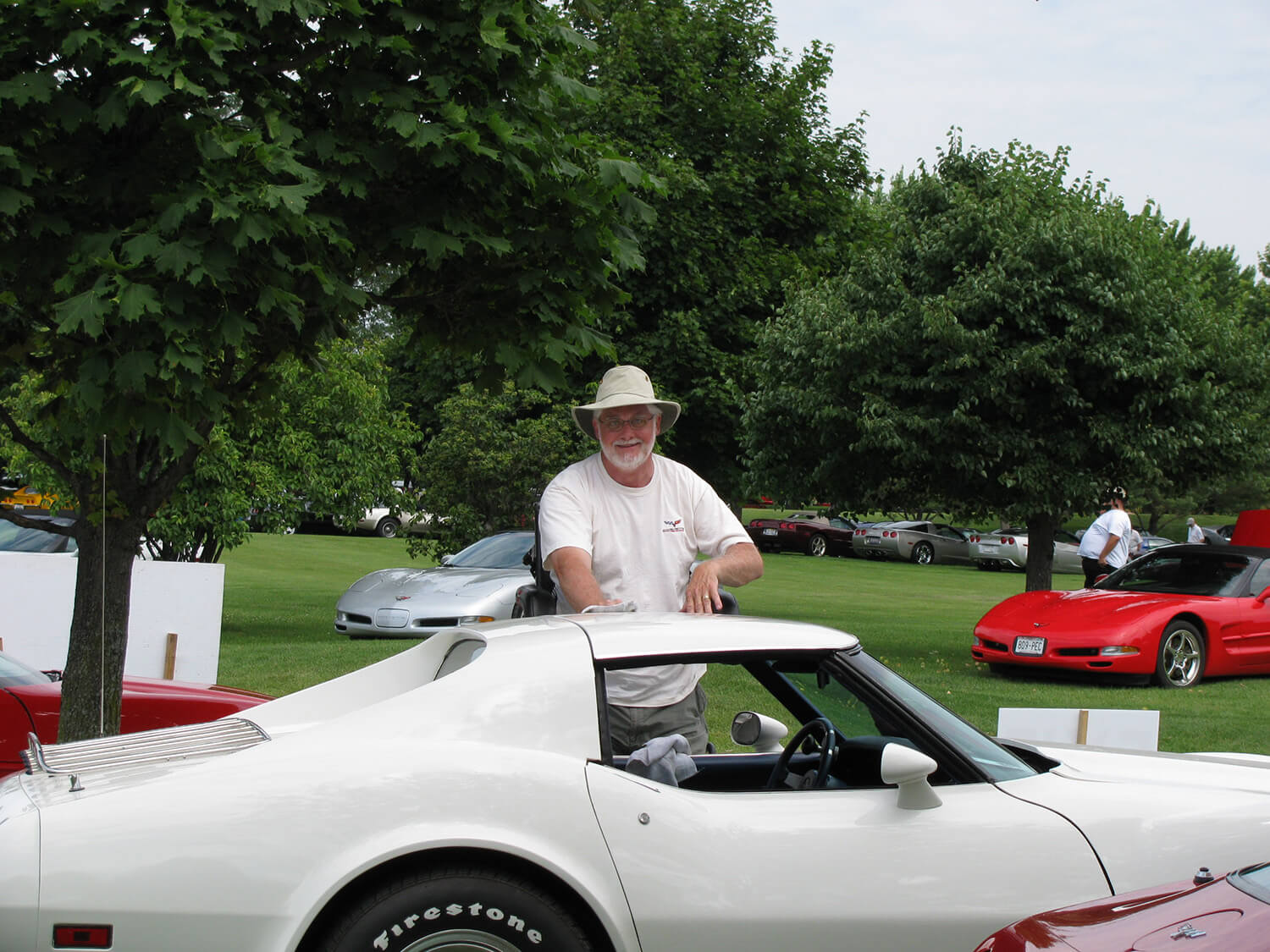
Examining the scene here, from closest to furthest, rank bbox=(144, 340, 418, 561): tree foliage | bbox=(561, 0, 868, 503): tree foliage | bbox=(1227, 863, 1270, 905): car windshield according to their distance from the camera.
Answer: bbox=(1227, 863, 1270, 905): car windshield, bbox=(144, 340, 418, 561): tree foliage, bbox=(561, 0, 868, 503): tree foliage

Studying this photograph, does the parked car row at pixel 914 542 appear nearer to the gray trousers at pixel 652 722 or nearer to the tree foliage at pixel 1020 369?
the tree foliage at pixel 1020 369

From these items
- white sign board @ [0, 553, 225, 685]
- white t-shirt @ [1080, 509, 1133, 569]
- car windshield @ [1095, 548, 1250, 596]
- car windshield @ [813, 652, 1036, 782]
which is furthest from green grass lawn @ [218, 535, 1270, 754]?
car windshield @ [813, 652, 1036, 782]

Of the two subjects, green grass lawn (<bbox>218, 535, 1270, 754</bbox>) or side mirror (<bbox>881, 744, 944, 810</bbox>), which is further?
green grass lawn (<bbox>218, 535, 1270, 754</bbox>)

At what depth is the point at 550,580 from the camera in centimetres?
488

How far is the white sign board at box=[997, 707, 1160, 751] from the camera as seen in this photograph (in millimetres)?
5805

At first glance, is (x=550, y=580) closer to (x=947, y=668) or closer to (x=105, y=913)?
(x=105, y=913)

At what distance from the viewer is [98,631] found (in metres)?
5.95

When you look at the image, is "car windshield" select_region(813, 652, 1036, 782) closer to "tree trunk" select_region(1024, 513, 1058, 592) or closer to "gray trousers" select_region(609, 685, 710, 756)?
"gray trousers" select_region(609, 685, 710, 756)

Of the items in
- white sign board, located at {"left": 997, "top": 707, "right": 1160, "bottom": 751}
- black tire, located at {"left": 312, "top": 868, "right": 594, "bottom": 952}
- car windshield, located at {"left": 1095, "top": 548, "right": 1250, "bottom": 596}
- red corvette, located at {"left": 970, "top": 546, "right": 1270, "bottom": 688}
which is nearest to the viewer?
black tire, located at {"left": 312, "top": 868, "right": 594, "bottom": 952}

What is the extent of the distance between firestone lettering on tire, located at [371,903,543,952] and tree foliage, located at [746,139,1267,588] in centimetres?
1107

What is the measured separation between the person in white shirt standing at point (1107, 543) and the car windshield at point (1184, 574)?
355 centimetres

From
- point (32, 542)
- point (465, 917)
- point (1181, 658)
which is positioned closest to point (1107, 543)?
point (1181, 658)

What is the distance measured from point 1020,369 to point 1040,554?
315 centimetres

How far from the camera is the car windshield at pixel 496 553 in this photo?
15461mm
